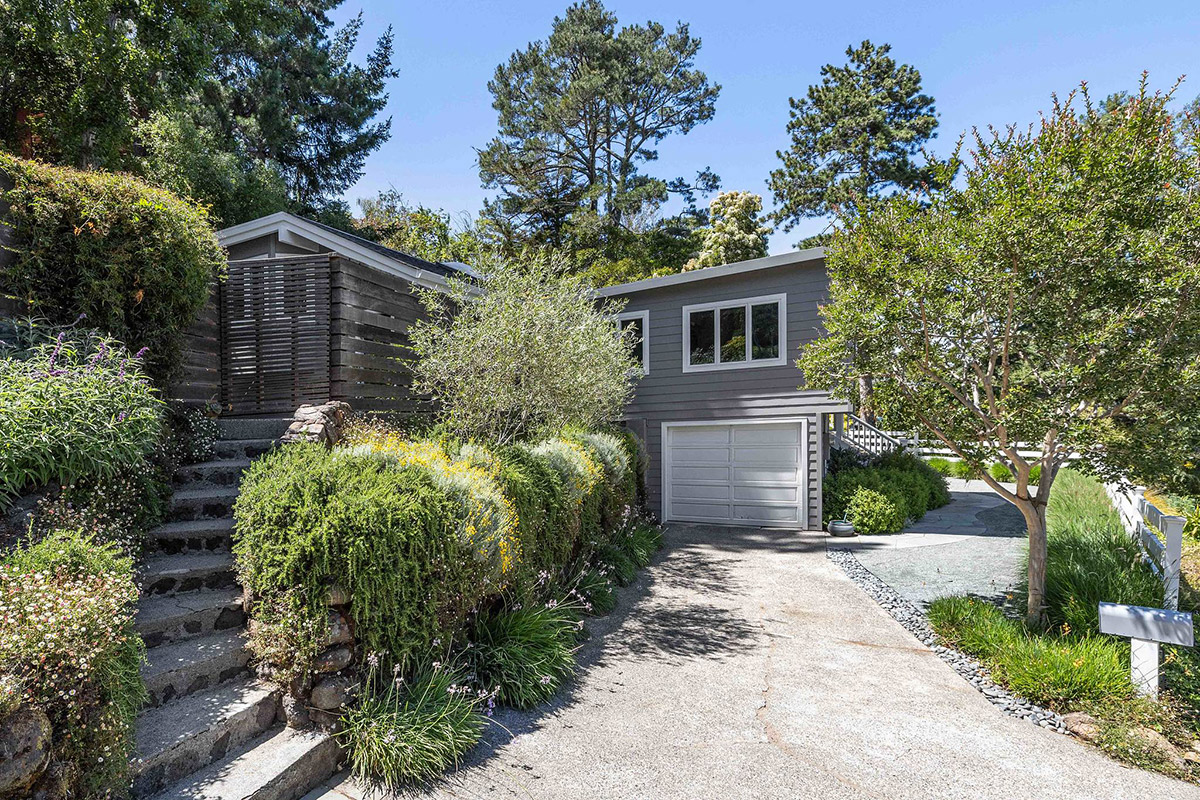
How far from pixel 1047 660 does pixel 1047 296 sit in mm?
2793

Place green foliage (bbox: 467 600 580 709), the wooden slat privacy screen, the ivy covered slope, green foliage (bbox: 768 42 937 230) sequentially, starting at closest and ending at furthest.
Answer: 1. the ivy covered slope
2. green foliage (bbox: 467 600 580 709)
3. the wooden slat privacy screen
4. green foliage (bbox: 768 42 937 230)

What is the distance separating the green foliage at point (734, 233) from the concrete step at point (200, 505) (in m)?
17.9

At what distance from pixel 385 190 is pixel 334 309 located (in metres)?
20.3

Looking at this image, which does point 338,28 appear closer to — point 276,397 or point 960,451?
point 276,397

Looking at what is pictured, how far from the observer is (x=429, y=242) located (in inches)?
830

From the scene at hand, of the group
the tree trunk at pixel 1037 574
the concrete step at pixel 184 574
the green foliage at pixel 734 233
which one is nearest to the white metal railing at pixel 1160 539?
the tree trunk at pixel 1037 574

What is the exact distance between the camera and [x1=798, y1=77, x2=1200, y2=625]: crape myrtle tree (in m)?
4.48

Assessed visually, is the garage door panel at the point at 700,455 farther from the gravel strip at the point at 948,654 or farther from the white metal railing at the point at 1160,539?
the white metal railing at the point at 1160,539

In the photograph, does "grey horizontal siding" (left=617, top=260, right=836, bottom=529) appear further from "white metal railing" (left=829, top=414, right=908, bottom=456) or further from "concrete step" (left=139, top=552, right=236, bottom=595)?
"concrete step" (left=139, top=552, right=236, bottom=595)

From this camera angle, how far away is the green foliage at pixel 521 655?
3.97 metres

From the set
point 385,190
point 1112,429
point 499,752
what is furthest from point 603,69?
point 499,752

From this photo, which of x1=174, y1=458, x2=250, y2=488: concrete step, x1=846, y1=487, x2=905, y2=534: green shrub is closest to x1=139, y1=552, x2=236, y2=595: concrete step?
x1=174, y1=458, x2=250, y2=488: concrete step

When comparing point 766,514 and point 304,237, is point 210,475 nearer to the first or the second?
point 304,237

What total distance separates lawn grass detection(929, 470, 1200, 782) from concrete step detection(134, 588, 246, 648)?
17.3ft
